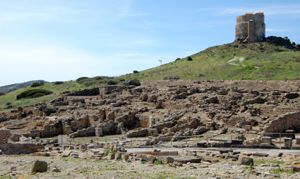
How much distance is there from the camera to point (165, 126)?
4191cm

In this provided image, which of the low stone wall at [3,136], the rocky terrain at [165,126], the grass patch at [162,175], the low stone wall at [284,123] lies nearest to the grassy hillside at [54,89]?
the rocky terrain at [165,126]

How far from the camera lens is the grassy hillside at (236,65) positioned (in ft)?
231

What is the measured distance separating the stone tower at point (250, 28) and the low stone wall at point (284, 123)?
51791mm

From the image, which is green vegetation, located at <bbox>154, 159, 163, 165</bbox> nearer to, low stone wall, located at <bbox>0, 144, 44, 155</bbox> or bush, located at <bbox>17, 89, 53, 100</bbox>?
low stone wall, located at <bbox>0, 144, 44, 155</bbox>

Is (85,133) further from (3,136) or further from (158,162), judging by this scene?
(158,162)

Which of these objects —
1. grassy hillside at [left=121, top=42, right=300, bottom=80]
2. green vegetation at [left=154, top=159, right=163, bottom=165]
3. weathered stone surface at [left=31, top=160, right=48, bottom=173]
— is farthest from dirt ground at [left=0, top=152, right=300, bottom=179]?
grassy hillside at [left=121, top=42, right=300, bottom=80]

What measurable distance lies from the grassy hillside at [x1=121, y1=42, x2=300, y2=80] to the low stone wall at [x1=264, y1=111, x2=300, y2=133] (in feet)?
89.2

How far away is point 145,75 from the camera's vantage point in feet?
274

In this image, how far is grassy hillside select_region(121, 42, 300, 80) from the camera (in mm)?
70375

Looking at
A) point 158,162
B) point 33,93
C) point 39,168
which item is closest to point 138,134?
point 158,162

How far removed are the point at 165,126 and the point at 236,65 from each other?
1473 inches

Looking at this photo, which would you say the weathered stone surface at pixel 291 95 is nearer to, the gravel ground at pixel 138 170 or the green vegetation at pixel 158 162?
the gravel ground at pixel 138 170

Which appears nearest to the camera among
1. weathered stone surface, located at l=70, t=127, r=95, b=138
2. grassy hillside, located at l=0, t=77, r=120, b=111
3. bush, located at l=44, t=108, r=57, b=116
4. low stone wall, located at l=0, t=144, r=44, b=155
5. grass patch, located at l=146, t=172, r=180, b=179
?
grass patch, located at l=146, t=172, r=180, b=179

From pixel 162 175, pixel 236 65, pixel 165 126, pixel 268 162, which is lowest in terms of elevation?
pixel 268 162
